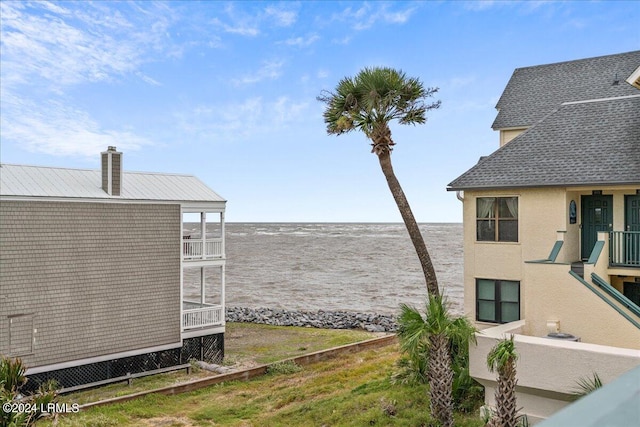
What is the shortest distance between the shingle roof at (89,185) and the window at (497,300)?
1201 cm

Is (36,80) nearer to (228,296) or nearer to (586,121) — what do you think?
(228,296)

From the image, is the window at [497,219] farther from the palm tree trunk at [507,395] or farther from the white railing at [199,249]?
the white railing at [199,249]

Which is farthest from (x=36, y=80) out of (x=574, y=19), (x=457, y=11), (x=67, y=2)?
(x=574, y=19)

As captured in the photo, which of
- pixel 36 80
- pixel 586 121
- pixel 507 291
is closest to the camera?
pixel 507 291

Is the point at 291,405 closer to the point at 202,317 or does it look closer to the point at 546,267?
the point at 202,317

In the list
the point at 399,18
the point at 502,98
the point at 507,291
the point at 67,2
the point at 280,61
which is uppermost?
the point at 280,61

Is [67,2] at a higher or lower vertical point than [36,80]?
higher

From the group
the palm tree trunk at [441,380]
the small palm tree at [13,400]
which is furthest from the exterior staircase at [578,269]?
the small palm tree at [13,400]

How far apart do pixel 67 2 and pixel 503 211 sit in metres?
23.6

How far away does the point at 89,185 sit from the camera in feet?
68.3

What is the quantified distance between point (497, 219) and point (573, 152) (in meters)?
3.07

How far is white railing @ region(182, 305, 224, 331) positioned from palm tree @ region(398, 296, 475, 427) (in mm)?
12622

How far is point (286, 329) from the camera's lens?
31391mm

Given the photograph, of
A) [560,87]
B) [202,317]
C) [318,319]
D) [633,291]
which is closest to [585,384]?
[633,291]
